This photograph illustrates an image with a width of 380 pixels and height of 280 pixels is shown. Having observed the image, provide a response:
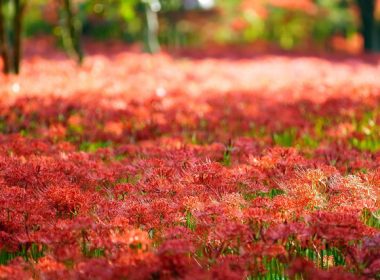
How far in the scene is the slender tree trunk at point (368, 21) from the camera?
2420cm

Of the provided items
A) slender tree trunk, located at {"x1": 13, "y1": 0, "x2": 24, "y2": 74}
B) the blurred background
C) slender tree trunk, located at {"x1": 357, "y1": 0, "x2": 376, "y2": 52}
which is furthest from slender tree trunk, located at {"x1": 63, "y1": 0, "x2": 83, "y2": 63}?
slender tree trunk, located at {"x1": 357, "y1": 0, "x2": 376, "y2": 52}

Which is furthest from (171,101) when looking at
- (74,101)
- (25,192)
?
(25,192)

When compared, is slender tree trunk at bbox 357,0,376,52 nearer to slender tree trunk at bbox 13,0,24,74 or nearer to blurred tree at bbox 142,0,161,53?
blurred tree at bbox 142,0,161,53

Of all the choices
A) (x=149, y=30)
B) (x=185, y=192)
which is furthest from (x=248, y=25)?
(x=185, y=192)

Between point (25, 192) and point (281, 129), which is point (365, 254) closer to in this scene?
point (25, 192)

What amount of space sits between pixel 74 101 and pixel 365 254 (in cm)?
717

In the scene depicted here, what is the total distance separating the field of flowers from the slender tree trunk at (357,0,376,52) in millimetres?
14761

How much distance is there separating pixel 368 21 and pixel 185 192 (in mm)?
21132

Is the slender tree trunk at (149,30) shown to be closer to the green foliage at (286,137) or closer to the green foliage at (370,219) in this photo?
the green foliage at (286,137)

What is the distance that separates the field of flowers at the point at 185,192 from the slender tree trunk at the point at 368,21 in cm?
1476

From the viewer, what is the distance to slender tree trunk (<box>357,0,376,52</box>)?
2420 cm

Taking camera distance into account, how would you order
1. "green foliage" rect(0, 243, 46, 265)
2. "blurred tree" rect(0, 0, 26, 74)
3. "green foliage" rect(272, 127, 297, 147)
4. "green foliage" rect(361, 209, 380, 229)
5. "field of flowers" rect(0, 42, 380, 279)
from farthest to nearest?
"blurred tree" rect(0, 0, 26, 74), "green foliage" rect(272, 127, 297, 147), "green foliage" rect(361, 209, 380, 229), "green foliage" rect(0, 243, 46, 265), "field of flowers" rect(0, 42, 380, 279)

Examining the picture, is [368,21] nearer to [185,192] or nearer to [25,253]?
[185,192]

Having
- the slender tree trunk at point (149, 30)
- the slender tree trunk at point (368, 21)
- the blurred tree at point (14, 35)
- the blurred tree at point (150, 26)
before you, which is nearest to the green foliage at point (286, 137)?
the blurred tree at point (14, 35)
